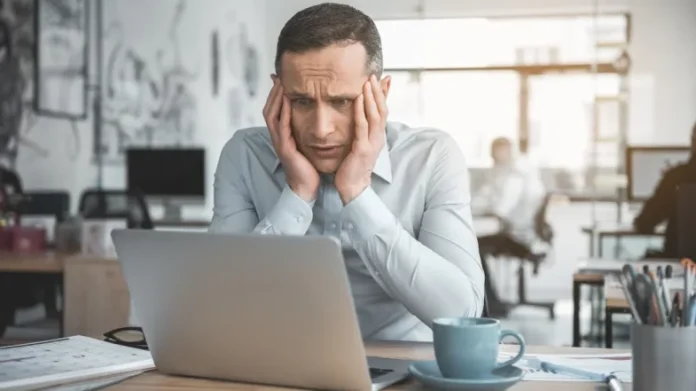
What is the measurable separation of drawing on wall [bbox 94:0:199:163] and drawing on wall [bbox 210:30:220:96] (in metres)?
0.13


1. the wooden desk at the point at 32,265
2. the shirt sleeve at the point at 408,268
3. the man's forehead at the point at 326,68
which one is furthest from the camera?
the wooden desk at the point at 32,265

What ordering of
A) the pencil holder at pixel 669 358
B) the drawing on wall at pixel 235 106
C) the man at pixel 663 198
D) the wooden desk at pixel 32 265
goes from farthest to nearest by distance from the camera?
the drawing on wall at pixel 235 106 → the man at pixel 663 198 → the wooden desk at pixel 32 265 → the pencil holder at pixel 669 358

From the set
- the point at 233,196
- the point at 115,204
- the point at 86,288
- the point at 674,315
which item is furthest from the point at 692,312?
the point at 115,204

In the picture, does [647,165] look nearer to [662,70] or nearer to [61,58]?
[662,70]


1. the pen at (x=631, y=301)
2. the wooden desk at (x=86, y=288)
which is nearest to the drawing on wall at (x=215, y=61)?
the wooden desk at (x=86, y=288)

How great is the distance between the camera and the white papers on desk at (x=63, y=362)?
111cm

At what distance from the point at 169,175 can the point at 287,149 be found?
14.7 ft

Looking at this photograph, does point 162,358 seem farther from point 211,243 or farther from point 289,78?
point 289,78

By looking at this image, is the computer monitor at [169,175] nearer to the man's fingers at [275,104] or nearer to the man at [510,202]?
the man at [510,202]

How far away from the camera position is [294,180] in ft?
5.18

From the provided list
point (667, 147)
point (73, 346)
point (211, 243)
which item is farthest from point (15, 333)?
point (667, 147)

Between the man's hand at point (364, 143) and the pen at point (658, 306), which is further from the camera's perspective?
the man's hand at point (364, 143)

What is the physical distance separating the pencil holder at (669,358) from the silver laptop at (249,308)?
315mm

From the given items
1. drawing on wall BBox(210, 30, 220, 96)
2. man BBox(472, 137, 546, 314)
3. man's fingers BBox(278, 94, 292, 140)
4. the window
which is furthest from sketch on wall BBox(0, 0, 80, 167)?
man's fingers BBox(278, 94, 292, 140)
